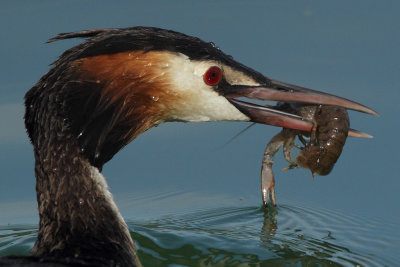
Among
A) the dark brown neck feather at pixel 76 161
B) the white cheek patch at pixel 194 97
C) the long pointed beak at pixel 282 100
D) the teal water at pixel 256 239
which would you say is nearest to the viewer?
the dark brown neck feather at pixel 76 161

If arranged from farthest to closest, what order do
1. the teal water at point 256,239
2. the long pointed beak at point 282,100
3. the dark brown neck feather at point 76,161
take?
the teal water at point 256,239 < the long pointed beak at point 282,100 < the dark brown neck feather at point 76,161

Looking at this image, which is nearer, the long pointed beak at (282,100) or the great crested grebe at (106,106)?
the great crested grebe at (106,106)

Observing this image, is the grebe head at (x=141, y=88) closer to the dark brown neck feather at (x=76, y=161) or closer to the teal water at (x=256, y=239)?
the dark brown neck feather at (x=76, y=161)

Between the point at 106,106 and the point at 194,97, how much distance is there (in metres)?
0.59

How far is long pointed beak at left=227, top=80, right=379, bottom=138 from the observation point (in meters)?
6.66

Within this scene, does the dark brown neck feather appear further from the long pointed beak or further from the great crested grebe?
the long pointed beak

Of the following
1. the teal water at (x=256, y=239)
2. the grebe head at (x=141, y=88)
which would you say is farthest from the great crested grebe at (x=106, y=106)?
the teal water at (x=256, y=239)

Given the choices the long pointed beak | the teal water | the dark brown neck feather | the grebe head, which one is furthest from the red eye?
the teal water

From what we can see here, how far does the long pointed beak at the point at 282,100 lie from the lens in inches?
262

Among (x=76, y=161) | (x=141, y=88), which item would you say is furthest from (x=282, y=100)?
(x=76, y=161)

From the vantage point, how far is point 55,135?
6.49 metres

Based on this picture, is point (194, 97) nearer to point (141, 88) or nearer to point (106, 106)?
point (141, 88)

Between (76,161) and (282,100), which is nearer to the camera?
(76,161)

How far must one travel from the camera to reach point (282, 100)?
22.1ft
